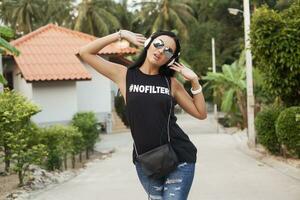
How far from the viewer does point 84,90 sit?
23578 millimetres

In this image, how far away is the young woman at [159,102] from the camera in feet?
10.5

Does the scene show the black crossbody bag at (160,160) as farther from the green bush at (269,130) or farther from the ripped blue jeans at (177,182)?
the green bush at (269,130)

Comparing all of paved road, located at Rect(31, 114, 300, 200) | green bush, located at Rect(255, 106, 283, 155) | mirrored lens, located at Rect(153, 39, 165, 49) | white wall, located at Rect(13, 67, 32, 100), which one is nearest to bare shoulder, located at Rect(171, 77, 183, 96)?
mirrored lens, located at Rect(153, 39, 165, 49)

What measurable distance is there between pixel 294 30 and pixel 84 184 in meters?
5.65

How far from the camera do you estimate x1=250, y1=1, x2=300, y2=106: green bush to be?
11.3m

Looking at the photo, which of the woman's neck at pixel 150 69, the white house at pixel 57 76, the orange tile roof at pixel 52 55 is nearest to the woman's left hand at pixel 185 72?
the woman's neck at pixel 150 69

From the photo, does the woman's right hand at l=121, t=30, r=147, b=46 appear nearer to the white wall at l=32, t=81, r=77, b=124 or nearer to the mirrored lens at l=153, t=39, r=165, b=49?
the mirrored lens at l=153, t=39, r=165, b=49

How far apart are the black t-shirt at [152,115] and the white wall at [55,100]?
16.6m

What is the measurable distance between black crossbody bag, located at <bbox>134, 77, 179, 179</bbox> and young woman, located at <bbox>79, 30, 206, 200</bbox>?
0.11 ft

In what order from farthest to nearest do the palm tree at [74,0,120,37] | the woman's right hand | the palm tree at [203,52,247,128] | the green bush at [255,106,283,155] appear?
the palm tree at [74,0,120,37] → the palm tree at [203,52,247,128] → the green bush at [255,106,283,155] → the woman's right hand

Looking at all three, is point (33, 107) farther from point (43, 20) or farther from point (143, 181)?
point (43, 20)

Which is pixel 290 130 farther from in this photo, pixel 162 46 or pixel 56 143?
pixel 162 46

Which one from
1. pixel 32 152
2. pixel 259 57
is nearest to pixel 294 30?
pixel 259 57

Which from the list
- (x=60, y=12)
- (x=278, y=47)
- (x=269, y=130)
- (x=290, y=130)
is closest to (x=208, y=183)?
(x=290, y=130)
